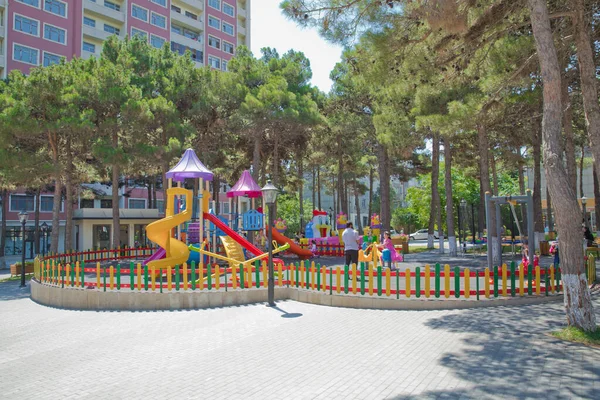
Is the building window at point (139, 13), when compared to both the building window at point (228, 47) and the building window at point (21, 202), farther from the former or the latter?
the building window at point (21, 202)

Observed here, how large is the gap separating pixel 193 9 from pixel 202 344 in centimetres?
5154

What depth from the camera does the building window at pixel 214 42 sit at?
52719 mm

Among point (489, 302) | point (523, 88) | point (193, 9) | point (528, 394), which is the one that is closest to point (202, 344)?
point (528, 394)

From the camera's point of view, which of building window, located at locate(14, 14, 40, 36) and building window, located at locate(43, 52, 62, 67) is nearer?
building window, located at locate(14, 14, 40, 36)

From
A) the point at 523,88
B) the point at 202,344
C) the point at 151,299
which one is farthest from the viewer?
the point at 523,88

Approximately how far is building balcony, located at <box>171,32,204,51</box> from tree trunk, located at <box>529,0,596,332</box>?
47.4 meters

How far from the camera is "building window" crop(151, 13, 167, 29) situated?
4743 cm

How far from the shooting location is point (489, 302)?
9484 mm

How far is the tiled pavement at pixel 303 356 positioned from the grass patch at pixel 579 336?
27 cm

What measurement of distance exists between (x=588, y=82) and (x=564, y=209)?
337 centimetres

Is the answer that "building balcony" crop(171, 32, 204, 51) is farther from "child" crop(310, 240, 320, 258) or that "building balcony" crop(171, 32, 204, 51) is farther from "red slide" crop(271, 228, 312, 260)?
"red slide" crop(271, 228, 312, 260)

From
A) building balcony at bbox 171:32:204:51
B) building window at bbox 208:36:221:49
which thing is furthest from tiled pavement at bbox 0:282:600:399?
building window at bbox 208:36:221:49

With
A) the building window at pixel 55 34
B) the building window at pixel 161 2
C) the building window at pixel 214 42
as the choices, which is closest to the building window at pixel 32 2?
the building window at pixel 55 34

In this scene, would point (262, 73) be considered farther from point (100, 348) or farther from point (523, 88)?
point (100, 348)
